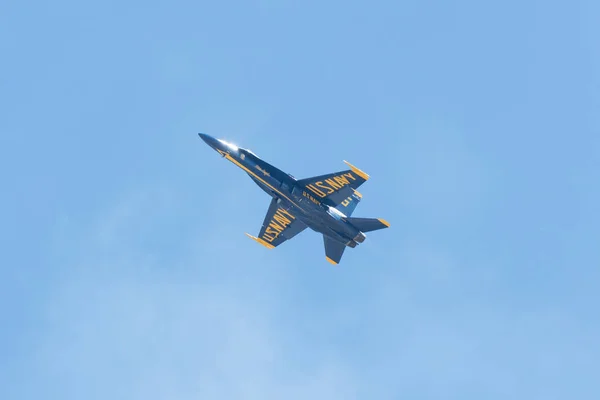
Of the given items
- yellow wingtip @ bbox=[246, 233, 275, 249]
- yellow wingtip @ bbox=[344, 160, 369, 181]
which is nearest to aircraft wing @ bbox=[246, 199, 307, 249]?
yellow wingtip @ bbox=[246, 233, 275, 249]

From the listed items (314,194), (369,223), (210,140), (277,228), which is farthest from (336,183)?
(210,140)

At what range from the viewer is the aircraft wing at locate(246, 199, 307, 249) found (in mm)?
99625

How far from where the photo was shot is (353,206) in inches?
3799

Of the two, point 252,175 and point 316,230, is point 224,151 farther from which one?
point 316,230

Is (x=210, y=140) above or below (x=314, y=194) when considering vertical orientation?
above

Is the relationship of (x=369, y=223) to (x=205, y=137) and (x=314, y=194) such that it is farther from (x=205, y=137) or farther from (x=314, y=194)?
(x=205, y=137)

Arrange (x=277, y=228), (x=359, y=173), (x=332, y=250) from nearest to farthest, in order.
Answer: (x=359, y=173) < (x=332, y=250) < (x=277, y=228)

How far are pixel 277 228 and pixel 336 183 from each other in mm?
12512

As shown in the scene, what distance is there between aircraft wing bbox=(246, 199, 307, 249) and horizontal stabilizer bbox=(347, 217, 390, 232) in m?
8.84

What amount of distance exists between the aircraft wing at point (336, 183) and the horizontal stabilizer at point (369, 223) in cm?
268

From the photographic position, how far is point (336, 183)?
298ft

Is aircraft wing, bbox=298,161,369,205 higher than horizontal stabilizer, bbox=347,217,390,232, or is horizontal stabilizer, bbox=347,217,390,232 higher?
aircraft wing, bbox=298,161,369,205

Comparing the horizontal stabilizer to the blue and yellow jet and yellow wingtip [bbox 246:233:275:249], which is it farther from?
yellow wingtip [bbox 246:233:275:249]

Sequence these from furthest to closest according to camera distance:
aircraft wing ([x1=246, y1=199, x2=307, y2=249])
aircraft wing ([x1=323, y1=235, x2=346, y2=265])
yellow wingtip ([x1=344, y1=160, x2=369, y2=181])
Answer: aircraft wing ([x1=246, y1=199, x2=307, y2=249]) → aircraft wing ([x1=323, y1=235, x2=346, y2=265]) → yellow wingtip ([x1=344, y1=160, x2=369, y2=181])
